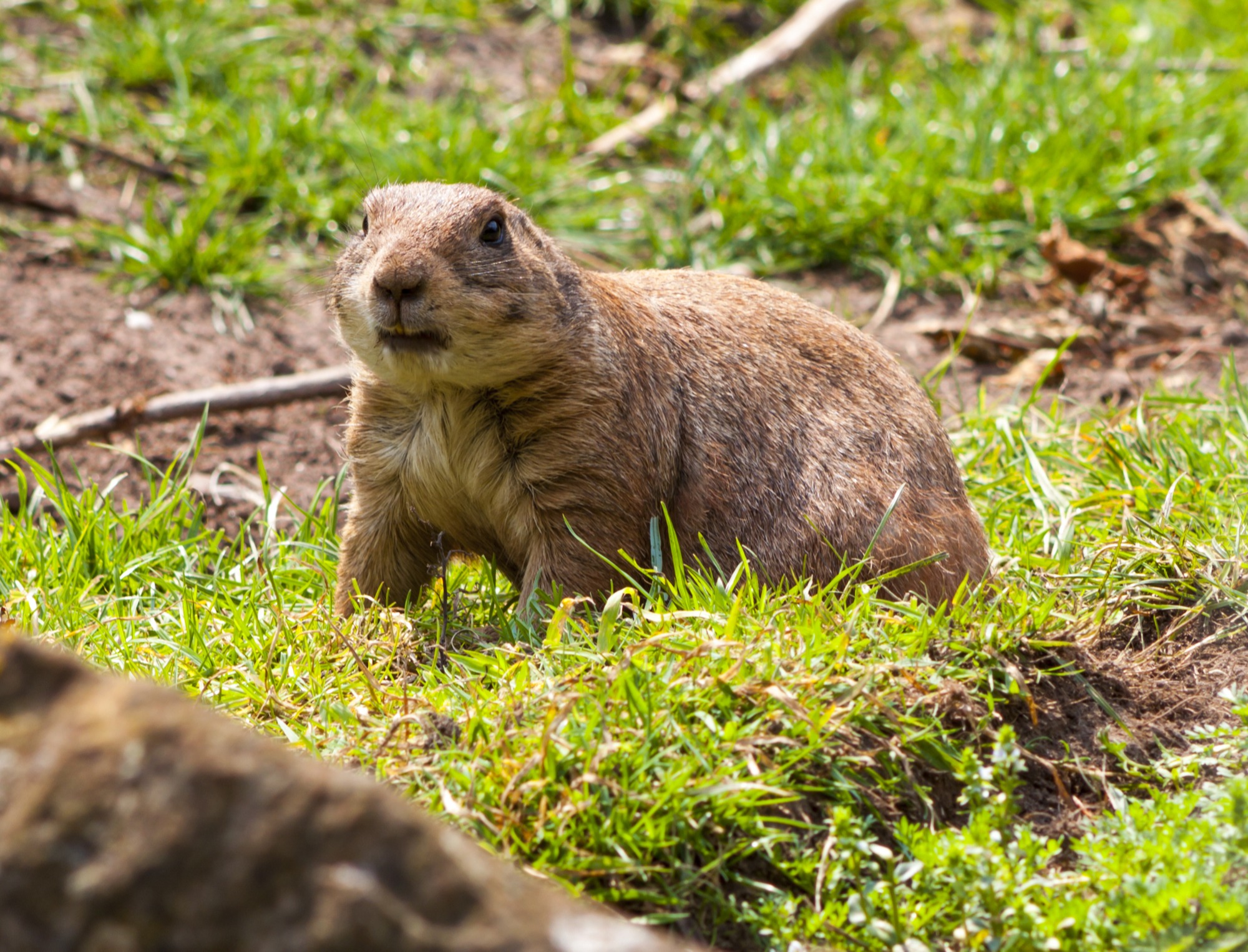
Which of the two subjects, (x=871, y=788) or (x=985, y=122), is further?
(x=985, y=122)

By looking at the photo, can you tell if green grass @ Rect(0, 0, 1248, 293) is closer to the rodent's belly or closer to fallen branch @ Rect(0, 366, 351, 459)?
fallen branch @ Rect(0, 366, 351, 459)

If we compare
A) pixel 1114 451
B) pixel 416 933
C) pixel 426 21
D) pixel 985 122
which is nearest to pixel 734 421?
pixel 1114 451

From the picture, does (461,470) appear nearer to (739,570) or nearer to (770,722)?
(739,570)

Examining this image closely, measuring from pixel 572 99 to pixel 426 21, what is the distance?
127cm

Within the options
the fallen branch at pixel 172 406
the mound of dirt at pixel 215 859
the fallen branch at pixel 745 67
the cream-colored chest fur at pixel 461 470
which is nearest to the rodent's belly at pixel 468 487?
the cream-colored chest fur at pixel 461 470

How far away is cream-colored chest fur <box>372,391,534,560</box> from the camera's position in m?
4.02

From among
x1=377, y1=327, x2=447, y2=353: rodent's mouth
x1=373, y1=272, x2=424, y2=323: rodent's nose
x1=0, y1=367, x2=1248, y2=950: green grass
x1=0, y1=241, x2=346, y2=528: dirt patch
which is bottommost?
x1=0, y1=241, x2=346, y2=528: dirt patch

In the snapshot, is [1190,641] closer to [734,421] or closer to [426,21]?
[734,421]

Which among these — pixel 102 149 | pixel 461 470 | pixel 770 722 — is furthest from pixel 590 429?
pixel 102 149

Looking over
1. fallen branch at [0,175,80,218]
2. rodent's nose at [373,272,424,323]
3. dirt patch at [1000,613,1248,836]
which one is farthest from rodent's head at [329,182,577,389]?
fallen branch at [0,175,80,218]

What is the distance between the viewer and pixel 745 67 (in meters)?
8.64

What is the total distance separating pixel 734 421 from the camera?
427cm

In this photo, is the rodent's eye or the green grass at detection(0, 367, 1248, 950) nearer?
the green grass at detection(0, 367, 1248, 950)

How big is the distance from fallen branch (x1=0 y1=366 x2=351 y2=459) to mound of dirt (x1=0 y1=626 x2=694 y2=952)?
3452mm
